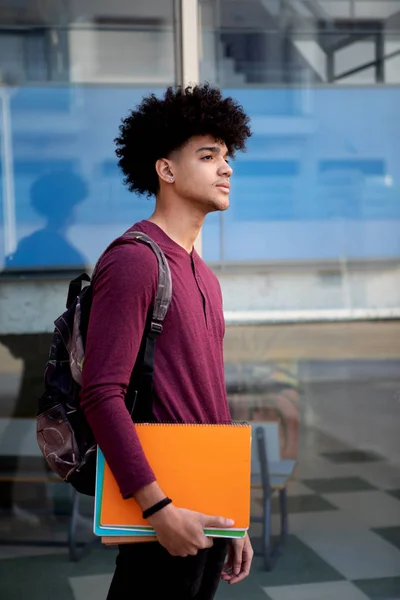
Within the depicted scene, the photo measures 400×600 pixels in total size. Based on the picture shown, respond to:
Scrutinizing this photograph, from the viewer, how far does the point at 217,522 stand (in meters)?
1.89

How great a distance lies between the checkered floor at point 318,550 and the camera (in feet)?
11.7

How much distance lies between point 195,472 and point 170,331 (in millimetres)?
311

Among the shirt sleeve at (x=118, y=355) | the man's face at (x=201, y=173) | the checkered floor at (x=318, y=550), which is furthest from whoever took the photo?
the checkered floor at (x=318, y=550)

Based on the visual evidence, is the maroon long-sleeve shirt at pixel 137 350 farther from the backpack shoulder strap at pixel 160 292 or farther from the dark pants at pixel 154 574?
the dark pants at pixel 154 574

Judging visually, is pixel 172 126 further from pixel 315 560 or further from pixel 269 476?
pixel 315 560

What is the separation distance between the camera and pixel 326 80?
12.0 feet

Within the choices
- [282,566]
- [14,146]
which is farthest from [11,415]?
[282,566]

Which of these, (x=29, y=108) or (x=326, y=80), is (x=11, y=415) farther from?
(x=326, y=80)

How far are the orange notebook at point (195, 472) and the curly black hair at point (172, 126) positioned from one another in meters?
0.63

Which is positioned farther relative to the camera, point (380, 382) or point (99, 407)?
point (380, 382)

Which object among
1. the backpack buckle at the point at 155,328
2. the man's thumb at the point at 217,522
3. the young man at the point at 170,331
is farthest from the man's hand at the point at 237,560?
the backpack buckle at the point at 155,328

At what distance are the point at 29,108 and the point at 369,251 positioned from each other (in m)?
1.49

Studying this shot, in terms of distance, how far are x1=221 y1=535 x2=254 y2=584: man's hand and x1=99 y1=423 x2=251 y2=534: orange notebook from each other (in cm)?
25

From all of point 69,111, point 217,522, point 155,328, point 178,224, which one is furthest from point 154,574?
point 69,111
